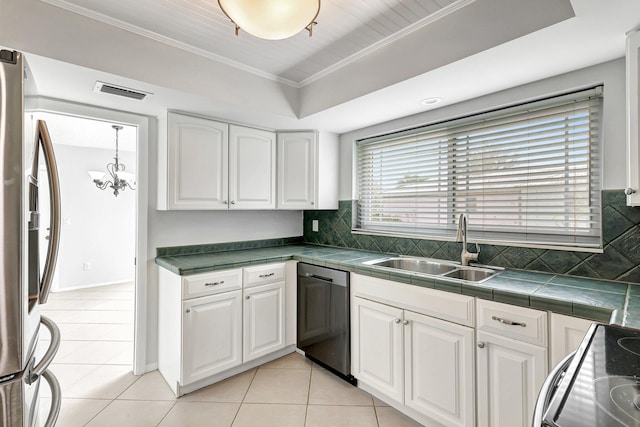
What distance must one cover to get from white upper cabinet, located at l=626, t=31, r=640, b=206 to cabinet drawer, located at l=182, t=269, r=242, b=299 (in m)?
2.35

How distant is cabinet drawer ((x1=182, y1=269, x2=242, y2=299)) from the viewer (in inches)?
85.5

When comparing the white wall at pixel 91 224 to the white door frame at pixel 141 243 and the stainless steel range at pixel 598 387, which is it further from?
the stainless steel range at pixel 598 387

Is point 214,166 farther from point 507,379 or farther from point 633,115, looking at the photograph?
point 633,115

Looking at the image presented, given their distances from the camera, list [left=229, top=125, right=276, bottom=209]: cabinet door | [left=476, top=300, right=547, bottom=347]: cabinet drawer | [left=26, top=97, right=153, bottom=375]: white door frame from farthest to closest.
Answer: [left=229, top=125, right=276, bottom=209]: cabinet door, [left=26, top=97, right=153, bottom=375]: white door frame, [left=476, top=300, right=547, bottom=347]: cabinet drawer

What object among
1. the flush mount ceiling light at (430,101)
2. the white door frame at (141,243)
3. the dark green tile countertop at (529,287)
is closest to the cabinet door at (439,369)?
the dark green tile countertop at (529,287)

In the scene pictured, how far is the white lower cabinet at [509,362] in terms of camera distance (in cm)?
143

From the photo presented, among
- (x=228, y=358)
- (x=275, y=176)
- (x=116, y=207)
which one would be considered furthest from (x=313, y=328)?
(x=116, y=207)

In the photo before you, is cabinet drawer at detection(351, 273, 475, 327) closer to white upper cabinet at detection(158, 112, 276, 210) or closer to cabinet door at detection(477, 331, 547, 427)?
cabinet door at detection(477, 331, 547, 427)

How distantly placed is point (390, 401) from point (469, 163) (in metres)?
1.77

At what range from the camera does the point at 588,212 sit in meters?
1.79

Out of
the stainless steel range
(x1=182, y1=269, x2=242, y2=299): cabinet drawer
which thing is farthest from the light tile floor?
the stainless steel range

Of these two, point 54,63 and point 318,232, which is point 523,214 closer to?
point 318,232

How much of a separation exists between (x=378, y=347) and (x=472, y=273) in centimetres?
82

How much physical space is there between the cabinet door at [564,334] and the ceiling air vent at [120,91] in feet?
8.60
